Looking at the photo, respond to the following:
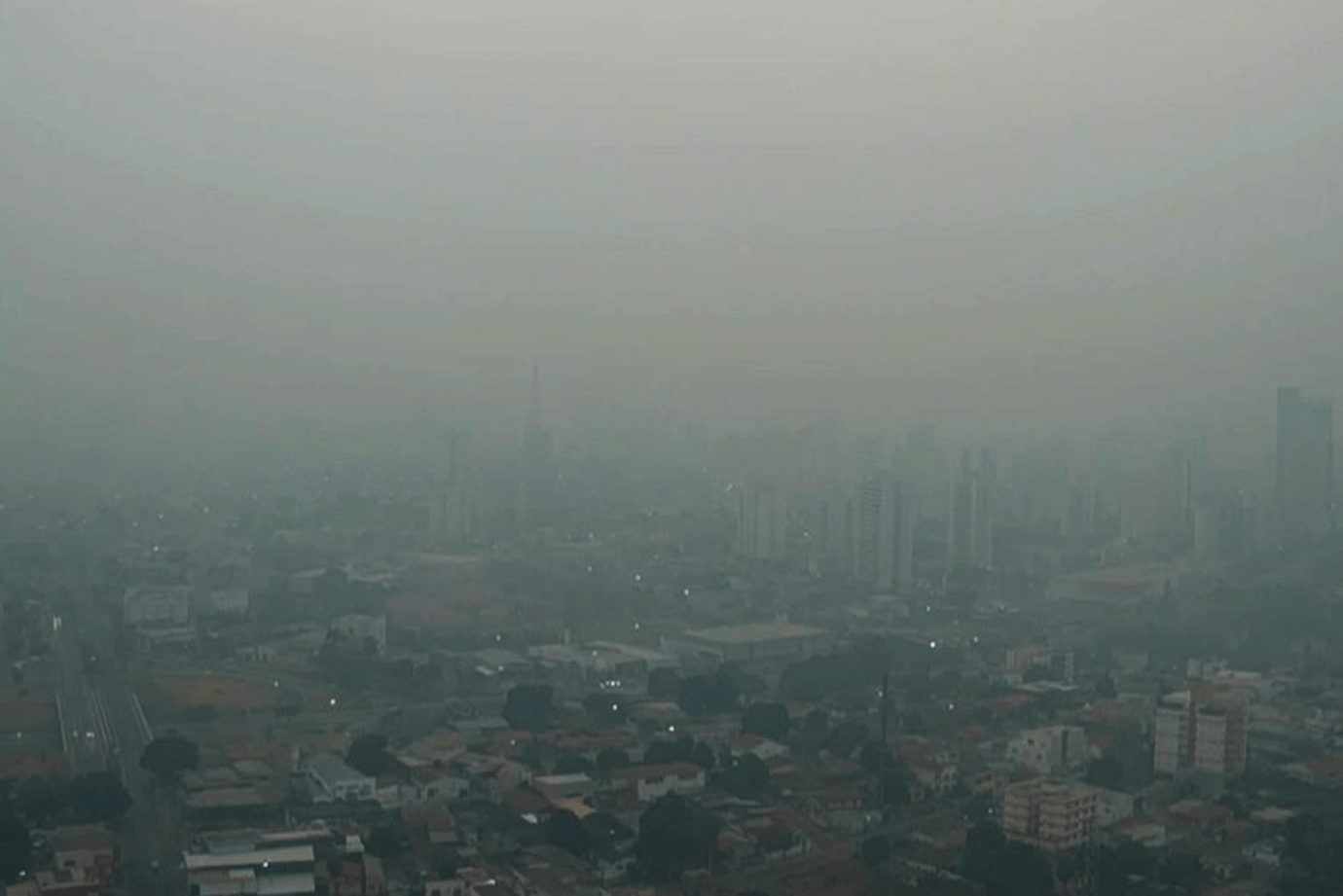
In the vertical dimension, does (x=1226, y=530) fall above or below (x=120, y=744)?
above

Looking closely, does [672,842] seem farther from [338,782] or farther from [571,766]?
[338,782]

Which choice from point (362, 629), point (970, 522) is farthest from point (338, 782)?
point (970, 522)

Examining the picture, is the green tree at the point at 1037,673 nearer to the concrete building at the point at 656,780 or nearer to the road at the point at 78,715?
the concrete building at the point at 656,780

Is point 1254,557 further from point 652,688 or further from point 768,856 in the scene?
point 768,856

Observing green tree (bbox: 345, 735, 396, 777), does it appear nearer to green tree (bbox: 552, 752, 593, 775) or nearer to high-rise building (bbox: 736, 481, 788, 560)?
green tree (bbox: 552, 752, 593, 775)

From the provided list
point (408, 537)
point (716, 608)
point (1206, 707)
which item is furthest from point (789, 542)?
point (1206, 707)
